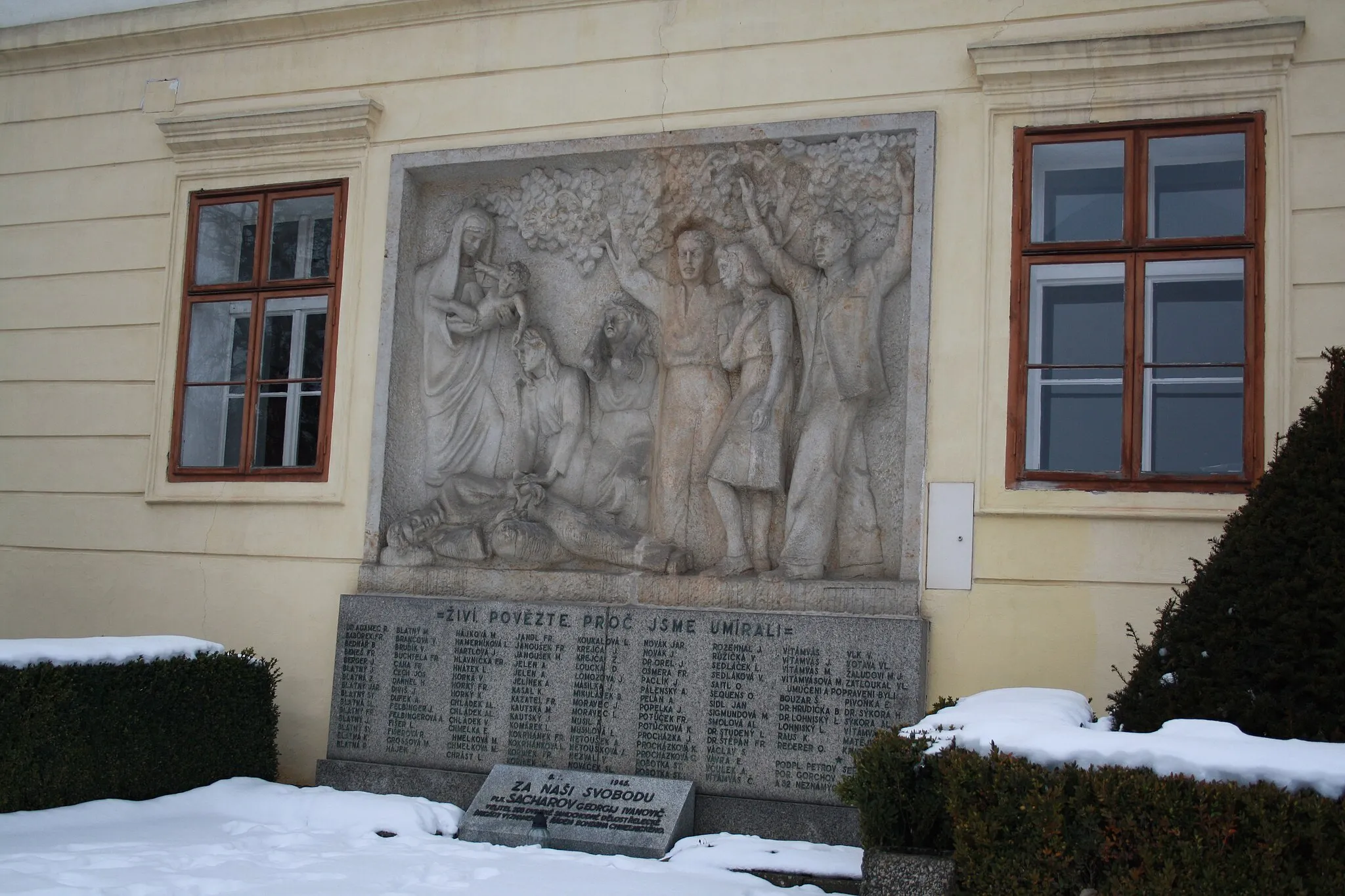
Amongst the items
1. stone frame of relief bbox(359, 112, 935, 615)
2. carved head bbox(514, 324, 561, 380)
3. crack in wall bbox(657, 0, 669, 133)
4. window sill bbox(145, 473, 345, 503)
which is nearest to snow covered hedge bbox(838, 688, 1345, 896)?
stone frame of relief bbox(359, 112, 935, 615)

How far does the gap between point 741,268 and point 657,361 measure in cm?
80

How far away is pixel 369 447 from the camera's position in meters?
8.49

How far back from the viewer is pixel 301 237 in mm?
9055

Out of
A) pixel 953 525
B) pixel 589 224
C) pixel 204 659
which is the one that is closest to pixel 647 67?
pixel 589 224

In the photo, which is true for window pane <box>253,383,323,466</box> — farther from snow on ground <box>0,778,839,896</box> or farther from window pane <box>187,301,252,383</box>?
snow on ground <box>0,778,839,896</box>

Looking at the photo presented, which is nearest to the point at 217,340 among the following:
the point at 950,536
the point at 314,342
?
the point at 314,342

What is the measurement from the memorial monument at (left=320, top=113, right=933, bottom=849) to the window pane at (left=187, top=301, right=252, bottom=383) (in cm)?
128

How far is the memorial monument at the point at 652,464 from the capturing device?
285 inches

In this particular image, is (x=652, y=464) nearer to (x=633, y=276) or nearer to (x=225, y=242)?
(x=633, y=276)

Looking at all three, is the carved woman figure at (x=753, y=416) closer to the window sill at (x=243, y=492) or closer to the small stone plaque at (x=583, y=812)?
the small stone plaque at (x=583, y=812)

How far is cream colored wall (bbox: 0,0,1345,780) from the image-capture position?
274 inches

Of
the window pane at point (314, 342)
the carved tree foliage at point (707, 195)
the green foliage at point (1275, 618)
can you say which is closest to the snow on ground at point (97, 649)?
the window pane at point (314, 342)

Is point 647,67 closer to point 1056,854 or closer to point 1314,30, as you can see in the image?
point 1314,30

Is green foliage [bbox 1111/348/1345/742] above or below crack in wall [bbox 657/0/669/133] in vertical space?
below
